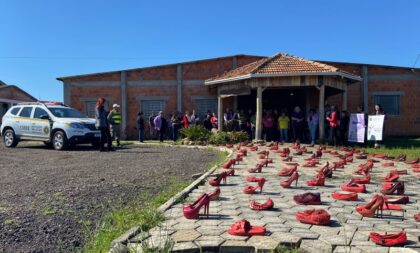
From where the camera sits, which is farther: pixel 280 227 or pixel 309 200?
pixel 309 200

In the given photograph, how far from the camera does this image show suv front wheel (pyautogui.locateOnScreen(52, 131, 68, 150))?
14906 millimetres

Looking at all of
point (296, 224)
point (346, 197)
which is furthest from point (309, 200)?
point (296, 224)

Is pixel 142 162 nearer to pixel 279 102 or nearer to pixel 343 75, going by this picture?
pixel 343 75

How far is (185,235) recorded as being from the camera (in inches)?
152

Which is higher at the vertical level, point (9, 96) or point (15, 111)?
point (9, 96)

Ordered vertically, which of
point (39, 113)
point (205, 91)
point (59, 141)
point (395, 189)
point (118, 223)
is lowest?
point (118, 223)

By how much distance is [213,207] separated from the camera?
5102mm

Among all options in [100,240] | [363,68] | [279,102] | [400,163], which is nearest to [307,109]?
[279,102]

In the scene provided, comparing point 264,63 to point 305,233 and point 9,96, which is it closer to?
point 305,233

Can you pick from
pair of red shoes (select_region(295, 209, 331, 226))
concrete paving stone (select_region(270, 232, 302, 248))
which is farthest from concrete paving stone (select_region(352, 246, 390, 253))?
pair of red shoes (select_region(295, 209, 331, 226))

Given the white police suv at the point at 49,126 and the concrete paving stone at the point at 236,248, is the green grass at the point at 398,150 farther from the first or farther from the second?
the white police suv at the point at 49,126

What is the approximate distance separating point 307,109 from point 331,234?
1818 centimetres

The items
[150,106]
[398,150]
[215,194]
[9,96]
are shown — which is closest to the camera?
[215,194]

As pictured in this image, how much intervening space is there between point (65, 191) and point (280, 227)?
388cm
